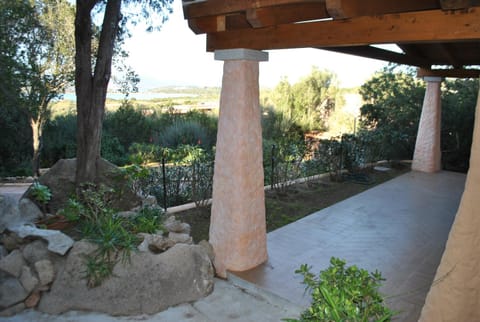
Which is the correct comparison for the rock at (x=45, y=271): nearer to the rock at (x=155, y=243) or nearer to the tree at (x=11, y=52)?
the rock at (x=155, y=243)

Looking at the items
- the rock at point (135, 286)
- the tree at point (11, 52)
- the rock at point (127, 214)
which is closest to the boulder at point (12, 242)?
the rock at point (135, 286)

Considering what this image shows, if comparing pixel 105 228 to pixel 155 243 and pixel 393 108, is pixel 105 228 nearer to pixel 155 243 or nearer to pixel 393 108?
pixel 155 243

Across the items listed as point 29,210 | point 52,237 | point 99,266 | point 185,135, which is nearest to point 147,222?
point 99,266

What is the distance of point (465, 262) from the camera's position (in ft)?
6.97

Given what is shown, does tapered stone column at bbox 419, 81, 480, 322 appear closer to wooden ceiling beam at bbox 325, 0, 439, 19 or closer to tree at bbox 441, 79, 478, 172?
wooden ceiling beam at bbox 325, 0, 439, 19

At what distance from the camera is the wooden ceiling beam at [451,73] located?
8.07 meters

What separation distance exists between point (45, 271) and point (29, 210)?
3.95 ft

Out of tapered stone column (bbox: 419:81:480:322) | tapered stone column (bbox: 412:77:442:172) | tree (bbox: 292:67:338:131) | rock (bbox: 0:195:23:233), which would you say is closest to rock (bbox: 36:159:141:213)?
rock (bbox: 0:195:23:233)

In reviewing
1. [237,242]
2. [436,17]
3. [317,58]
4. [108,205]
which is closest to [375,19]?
[436,17]

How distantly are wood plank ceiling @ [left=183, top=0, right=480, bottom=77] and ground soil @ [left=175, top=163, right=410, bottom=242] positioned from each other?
2716 millimetres

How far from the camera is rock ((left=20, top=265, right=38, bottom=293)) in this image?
11.6 ft

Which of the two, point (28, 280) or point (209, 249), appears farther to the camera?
point (209, 249)

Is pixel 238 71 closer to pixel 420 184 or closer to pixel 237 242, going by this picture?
pixel 237 242

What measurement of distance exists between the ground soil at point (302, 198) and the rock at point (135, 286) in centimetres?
100
